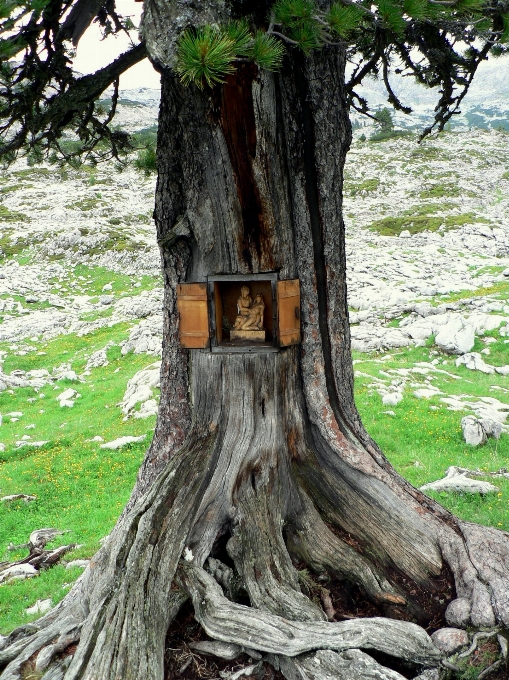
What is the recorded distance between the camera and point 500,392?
37.1ft

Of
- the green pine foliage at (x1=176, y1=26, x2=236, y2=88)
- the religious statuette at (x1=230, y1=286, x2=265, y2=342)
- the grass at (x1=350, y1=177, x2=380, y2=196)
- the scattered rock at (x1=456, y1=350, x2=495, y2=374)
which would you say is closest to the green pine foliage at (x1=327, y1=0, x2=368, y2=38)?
the green pine foliage at (x1=176, y1=26, x2=236, y2=88)

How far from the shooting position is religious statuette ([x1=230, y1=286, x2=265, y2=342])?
461 centimetres

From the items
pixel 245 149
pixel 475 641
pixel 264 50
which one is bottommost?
pixel 475 641

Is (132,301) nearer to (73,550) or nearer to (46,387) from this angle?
(46,387)

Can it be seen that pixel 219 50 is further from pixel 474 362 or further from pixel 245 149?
pixel 474 362

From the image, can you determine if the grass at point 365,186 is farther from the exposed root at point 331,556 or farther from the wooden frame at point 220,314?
the exposed root at point 331,556

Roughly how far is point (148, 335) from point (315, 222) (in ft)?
45.2

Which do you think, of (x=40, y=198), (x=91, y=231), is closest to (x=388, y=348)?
(x=91, y=231)

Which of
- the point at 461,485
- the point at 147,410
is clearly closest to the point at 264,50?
the point at 461,485

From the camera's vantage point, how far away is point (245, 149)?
3893mm

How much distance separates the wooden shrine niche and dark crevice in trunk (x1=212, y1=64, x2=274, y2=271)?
260mm

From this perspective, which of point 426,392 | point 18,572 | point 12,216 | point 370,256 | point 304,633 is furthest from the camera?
point 12,216

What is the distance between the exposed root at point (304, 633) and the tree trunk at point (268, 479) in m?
0.01

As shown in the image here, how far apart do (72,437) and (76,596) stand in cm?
747
